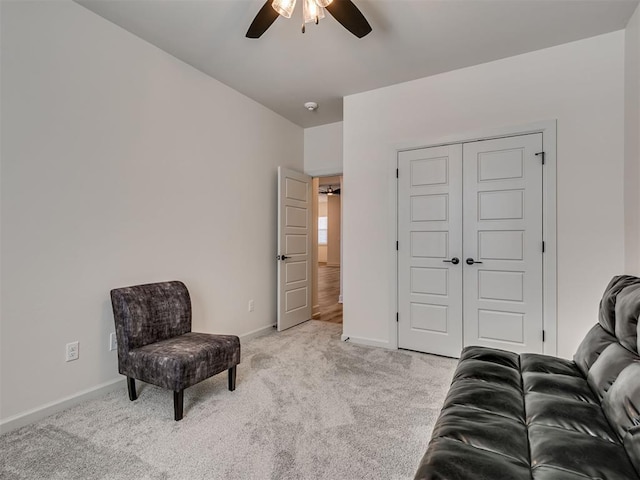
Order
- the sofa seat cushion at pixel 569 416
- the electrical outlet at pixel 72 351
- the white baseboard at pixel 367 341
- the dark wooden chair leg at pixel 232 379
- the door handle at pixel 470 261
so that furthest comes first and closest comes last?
the white baseboard at pixel 367 341
the door handle at pixel 470 261
the dark wooden chair leg at pixel 232 379
the electrical outlet at pixel 72 351
the sofa seat cushion at pixel 569 416

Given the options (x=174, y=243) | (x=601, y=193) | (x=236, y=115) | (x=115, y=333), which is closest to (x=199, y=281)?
(x=174, y=243)

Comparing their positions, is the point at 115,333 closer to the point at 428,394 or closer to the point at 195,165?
the point at 195,165

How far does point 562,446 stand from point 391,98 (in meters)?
3.19

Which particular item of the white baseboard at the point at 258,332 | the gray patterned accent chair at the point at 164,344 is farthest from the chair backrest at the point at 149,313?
the white baseboard at the point at 258,332

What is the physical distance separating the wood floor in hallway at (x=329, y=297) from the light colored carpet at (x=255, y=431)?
6.55 ft

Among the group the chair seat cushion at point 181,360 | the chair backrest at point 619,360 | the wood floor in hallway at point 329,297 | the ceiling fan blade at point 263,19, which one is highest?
the ceiling fan blade at point 263,19

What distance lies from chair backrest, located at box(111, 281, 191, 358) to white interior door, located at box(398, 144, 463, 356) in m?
2.07

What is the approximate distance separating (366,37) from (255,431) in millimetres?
2879

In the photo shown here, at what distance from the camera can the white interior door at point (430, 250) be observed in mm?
3135

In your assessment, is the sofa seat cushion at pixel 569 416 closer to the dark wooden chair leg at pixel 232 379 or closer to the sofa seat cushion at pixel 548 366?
the sofa seat cushion at pixel 548 366

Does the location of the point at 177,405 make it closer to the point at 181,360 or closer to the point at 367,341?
the point at 181,360

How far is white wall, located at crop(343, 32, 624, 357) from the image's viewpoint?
2564 mm

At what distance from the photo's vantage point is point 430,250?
3.25 meters

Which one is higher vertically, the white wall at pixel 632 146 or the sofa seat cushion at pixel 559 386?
the white wall at pixel 632 146
